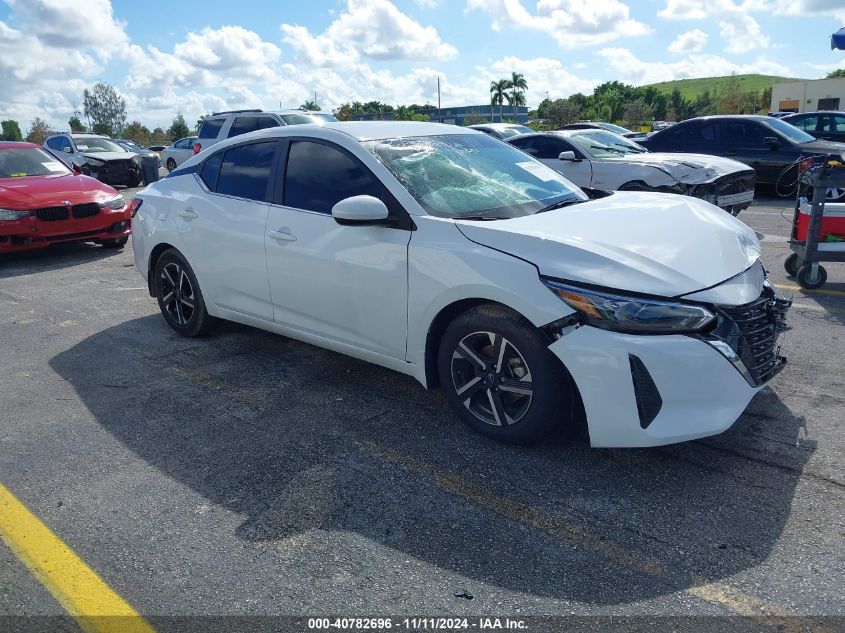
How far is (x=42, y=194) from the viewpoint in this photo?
901 cm

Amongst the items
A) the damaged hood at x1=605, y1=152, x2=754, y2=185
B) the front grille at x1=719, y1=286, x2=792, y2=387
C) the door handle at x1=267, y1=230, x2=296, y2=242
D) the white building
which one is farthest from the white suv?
the white building

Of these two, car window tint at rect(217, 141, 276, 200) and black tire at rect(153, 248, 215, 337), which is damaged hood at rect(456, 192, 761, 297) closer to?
car window tint at rect(217, 141, 276, 200)

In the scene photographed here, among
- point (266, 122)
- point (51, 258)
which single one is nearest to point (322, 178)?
point (51, 258)

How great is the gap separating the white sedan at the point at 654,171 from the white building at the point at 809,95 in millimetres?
73263

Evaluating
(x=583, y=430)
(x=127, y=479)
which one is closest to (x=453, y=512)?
(x=583, y=430)

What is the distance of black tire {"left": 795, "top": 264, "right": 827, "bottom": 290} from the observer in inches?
247

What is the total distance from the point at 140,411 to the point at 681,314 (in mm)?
3147

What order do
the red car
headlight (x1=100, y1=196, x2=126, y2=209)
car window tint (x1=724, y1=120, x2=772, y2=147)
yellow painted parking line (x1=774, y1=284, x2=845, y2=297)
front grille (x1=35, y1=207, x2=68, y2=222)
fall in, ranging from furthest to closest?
1. car window tint (x1=724, y1=120, x2=772, y2=147)
2. headlight (x1=100, y1=196, x2=126, y2=209)
3. front grille (x1=35, y1=207, x2=68, y2=222)
4. the red car
5. yellow painted parking line (x1=774, y1=284, x2=845, y2=297)

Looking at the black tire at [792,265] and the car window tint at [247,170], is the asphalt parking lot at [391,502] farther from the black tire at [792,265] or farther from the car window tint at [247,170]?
the black tire at [792,265]

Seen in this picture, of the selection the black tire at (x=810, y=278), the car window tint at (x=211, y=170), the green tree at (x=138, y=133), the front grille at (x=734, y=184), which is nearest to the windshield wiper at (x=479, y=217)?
the car window tint at (x=211, y=170)

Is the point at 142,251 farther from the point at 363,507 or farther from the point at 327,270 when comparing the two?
the point at 363,507

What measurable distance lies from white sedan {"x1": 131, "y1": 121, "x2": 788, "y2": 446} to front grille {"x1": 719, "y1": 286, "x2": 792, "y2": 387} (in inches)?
0.5

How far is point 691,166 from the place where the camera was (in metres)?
9.20

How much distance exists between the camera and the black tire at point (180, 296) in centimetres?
528
